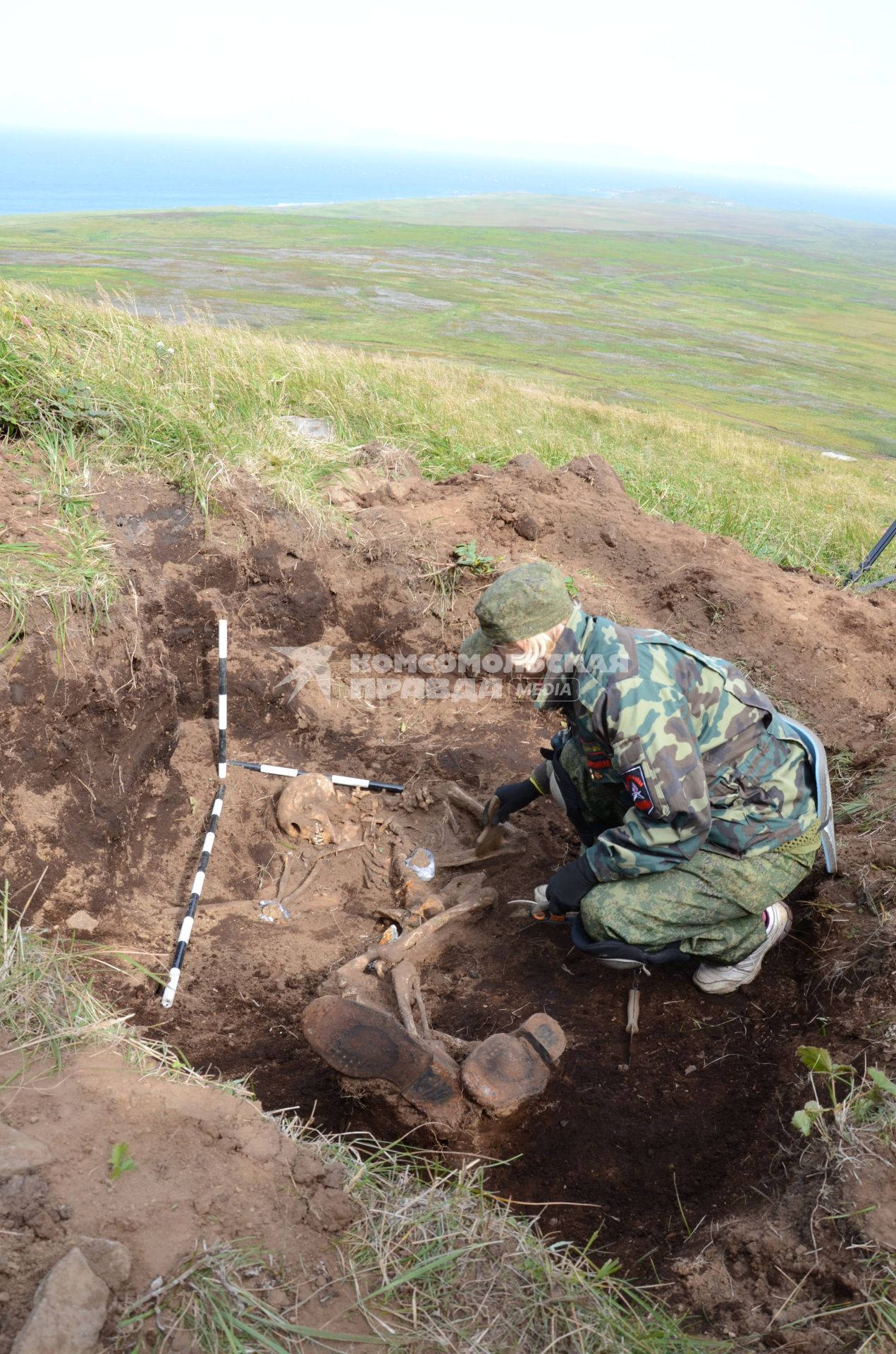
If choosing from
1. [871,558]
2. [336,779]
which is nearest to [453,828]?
[336,779]

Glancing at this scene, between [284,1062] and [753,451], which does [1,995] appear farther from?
[753,451]

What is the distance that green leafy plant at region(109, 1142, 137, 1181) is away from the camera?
193cm

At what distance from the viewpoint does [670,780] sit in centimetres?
273

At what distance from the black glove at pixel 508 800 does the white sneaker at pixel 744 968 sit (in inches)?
39.9

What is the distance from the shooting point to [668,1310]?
2.04 meters

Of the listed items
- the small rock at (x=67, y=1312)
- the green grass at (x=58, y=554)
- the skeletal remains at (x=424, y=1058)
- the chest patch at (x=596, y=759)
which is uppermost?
the green grass at (x=58, y=554)

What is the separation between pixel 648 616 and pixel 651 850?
2.82 m

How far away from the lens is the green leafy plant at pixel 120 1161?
1930 millimetres

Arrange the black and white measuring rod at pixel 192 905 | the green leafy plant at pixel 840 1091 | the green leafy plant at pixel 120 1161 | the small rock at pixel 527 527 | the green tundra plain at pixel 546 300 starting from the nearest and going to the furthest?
the green leafy plant at pixel 120 1161 → the green leafy plant at pixel 840 1091 → the black and white measuring rod at pixel 192 905 → the small rock at pixel 527 527 → the green tundra plain at pixel 546 300

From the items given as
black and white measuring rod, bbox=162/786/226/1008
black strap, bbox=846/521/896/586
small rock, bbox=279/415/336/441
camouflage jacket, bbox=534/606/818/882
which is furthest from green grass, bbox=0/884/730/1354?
black strap, bbox=846/521/896/586

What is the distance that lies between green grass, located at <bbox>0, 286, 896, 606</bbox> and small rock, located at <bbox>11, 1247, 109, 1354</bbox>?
3937 mm

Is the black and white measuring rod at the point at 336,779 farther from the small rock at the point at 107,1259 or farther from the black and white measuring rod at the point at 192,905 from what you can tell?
the small rock at the point at 107,1259

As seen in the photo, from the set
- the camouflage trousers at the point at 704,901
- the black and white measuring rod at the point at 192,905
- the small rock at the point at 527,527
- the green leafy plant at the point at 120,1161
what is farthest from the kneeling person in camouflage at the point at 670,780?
the small rock at the point at 527,527

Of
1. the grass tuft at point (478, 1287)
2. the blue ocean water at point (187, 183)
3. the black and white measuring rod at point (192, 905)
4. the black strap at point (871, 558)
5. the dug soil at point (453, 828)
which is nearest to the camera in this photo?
the grass tuft at point (478, 1287)
